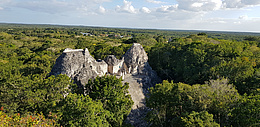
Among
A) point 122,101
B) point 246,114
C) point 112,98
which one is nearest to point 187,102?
point 246,114

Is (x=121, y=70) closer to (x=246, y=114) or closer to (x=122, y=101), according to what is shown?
→ (x=122, y=101)

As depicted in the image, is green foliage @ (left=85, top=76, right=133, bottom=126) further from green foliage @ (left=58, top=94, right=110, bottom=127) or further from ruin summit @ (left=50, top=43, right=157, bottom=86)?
ruin summit @ (left=50, top=43, right=157, bottom=86)

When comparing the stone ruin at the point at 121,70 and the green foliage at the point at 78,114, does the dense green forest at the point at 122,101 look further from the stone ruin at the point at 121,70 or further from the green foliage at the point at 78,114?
the stone ruin at the point at 121,70

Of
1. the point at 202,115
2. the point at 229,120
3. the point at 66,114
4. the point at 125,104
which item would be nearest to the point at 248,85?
the point at 229,120

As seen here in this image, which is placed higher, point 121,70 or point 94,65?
point 94,65

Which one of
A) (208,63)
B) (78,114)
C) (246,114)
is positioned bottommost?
(78,114)

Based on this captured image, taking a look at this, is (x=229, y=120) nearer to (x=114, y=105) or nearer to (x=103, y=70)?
(x=114, y=105)

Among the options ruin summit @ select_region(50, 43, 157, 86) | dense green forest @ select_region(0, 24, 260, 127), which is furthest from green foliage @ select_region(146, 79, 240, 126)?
ruin summit @ select_region(50, 43, 157, 86)

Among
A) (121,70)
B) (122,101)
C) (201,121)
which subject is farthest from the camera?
(121,70)
